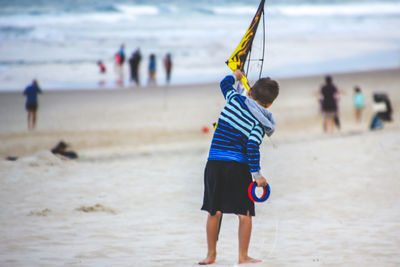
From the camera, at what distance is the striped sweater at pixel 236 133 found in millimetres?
4496

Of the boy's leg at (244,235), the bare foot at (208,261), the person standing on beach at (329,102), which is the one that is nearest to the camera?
the boy's leg at (244,235)

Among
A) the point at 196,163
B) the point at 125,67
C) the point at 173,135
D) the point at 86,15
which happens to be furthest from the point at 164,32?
the point at 196,163

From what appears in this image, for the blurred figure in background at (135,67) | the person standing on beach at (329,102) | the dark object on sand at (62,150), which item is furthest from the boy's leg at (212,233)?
the blurred figure in background at (135,67)

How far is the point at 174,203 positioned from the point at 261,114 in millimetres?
3077

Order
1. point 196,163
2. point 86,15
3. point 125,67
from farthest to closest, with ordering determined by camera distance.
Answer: point 86,15 → point 125,67 → point 196,163

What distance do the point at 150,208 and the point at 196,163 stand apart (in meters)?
2.77

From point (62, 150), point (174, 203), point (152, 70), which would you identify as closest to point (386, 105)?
point (62, 150)

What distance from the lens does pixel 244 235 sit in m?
4.69

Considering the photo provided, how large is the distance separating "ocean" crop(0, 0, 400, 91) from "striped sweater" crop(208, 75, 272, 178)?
61.0 feet

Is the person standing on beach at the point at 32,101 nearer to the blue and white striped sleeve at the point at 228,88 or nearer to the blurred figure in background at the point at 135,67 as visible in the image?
the blurred figure in background at the point at 135,67

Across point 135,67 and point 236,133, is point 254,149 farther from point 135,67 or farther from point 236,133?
point 135,67

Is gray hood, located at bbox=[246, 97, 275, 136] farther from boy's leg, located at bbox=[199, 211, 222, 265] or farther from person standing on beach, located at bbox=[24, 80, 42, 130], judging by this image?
person standing on beach, located at bbox=[24, 80, 42, 130]

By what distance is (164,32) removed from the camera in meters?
43.5

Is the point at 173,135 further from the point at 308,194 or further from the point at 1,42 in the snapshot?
the point at 1,42
